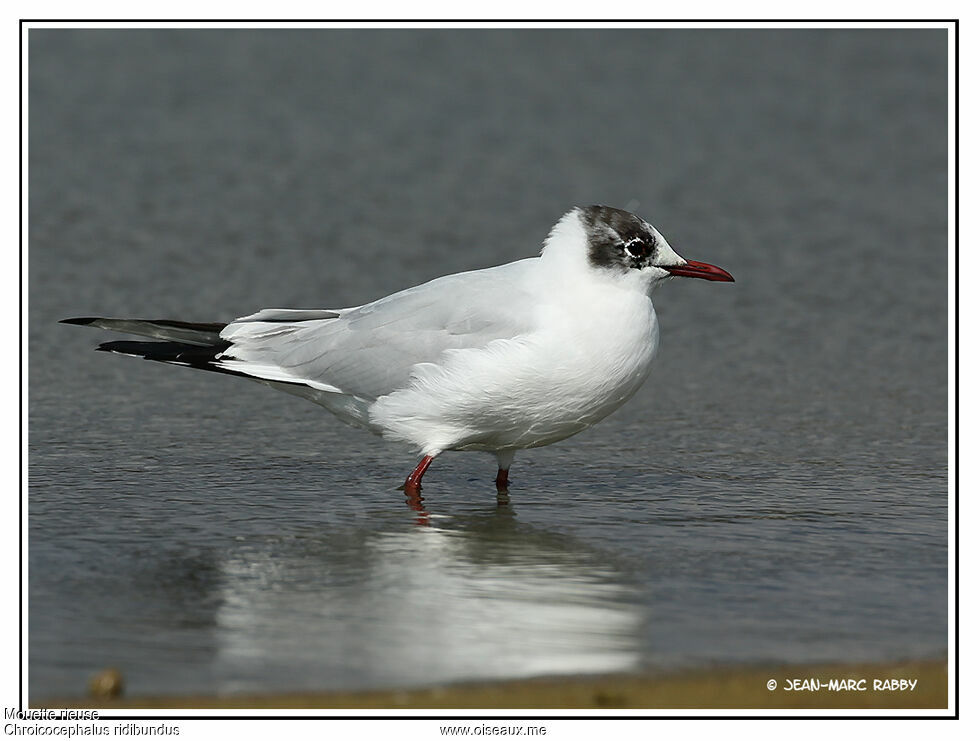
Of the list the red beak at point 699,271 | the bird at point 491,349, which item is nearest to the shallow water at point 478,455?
the bird at point 491,349

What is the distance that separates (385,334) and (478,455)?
3.92 ft

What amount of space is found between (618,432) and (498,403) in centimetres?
165

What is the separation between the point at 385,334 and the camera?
7.32m

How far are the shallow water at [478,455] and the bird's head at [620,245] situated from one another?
103cm

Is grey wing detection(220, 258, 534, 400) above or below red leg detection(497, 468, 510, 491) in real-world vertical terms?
above

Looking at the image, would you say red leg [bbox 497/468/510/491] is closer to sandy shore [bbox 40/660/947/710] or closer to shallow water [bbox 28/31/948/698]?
shallow water [bbox 28/31/948/698]

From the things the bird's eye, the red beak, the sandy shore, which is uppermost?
the bird's eye

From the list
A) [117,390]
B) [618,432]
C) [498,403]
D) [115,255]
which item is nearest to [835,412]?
[618,432]

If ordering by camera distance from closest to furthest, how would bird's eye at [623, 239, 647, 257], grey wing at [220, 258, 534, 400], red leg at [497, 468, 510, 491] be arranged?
grey wing at [220, 258, 534, 400] < bird's eye at [623, 239, 647, 257] < red leg at [497, 468, 510, 491]

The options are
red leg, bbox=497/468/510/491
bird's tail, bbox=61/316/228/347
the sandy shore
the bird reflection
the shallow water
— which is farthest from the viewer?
bird's tail, bbox=61/316/228/347

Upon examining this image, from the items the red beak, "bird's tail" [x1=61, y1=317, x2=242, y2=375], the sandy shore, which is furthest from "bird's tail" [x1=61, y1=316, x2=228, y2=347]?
the sandy shore

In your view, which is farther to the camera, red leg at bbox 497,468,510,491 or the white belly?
red leg at bbox 497,468,510,491

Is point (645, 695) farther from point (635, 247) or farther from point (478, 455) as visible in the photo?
point (478, 455)

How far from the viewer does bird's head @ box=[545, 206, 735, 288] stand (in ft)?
23.4
